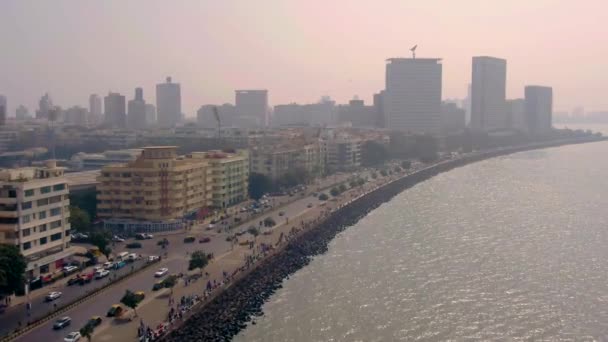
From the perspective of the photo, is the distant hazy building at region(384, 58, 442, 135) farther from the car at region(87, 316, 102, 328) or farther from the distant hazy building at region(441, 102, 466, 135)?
the car at region(87, 316, 102, 328)

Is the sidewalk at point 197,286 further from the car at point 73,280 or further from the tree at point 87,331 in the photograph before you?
the car at point 73,280

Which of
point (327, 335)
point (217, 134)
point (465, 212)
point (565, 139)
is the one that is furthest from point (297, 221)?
point (565, 139)

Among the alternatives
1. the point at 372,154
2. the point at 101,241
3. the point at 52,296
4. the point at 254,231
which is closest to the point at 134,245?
the point at 101,241

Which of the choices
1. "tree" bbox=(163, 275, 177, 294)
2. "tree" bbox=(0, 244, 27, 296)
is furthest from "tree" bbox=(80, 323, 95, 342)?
"tree" bbox=(163, 275, 177, 294)

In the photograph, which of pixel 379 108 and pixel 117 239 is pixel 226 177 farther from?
pixel 379 108

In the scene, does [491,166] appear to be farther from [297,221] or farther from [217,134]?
[297,221]

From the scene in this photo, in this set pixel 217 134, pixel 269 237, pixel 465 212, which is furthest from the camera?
pixel 217 134

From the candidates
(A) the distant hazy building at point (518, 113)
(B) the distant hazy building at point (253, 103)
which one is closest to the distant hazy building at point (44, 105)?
(B) the distant hazy building at point (253, 103)
